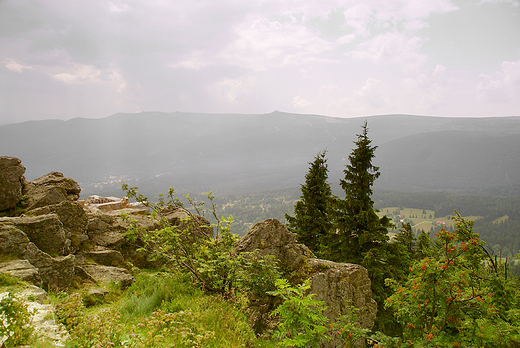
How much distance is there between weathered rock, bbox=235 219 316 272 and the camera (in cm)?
907

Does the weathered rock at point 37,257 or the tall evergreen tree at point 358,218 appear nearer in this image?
the weathered rock at point 37,257

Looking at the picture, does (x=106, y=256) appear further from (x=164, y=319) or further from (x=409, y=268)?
(x=409, y=268)

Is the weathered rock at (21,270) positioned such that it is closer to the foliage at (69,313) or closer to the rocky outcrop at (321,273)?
the foliage at (69,313)

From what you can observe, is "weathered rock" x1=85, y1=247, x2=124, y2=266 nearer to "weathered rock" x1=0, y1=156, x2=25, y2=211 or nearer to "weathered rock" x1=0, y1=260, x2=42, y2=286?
"weathered rock" x1=0, y1=156, x2=25, y2=211

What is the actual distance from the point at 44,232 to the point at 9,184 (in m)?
3.07

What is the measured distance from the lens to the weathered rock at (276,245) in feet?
29.7

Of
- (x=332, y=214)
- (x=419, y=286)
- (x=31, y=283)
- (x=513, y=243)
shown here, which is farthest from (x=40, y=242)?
(x=513, y=243)

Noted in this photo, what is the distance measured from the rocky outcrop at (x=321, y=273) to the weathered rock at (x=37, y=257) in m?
4.83

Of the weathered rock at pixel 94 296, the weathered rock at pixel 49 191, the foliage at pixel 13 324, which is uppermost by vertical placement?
the weathered rock at pixel 49 191

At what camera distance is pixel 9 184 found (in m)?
8.09

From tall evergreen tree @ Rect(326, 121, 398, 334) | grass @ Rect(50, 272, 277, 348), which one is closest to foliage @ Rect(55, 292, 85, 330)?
grass @ Rect(50, 272, 277, 348)

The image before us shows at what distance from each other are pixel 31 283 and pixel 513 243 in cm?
18376

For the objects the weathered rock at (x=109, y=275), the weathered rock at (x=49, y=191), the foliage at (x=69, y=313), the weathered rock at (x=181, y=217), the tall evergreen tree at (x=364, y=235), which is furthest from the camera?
the tall evergreen tree at (x=364, y=235)

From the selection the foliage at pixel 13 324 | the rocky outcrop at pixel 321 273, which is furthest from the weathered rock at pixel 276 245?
the foliage at pixel 13 324
